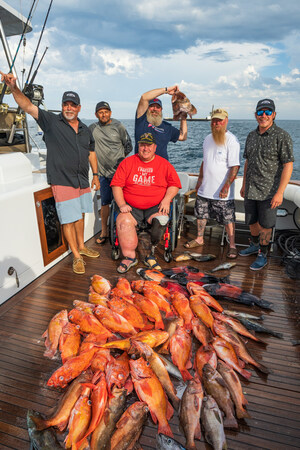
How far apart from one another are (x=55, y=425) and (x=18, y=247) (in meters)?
2.00

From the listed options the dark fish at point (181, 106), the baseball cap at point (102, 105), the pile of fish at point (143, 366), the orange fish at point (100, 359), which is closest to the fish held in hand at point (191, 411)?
the pile of fish at point (143, 366)

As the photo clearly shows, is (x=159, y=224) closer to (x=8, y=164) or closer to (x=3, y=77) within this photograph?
(x=8, y=164)

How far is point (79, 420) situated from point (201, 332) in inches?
48.5

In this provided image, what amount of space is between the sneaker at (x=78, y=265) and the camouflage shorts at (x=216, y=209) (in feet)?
6.27

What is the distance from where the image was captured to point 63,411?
184 cm

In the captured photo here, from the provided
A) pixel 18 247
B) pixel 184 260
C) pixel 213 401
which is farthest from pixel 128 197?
pixel 213 401

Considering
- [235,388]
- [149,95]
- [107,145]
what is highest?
[149,95]

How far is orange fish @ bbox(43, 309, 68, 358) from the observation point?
8.11 feet

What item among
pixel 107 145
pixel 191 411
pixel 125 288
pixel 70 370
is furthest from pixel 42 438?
pixel 107 145

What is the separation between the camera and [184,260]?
4.26 meters

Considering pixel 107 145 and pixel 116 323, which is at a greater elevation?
pixel 107 145

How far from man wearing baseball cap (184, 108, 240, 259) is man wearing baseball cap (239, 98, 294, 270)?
215 mm

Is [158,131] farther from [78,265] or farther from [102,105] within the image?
[78,265]

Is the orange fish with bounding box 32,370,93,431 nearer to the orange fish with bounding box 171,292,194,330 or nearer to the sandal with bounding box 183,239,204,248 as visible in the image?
the orange fish with bounding box 171,292,194,330
